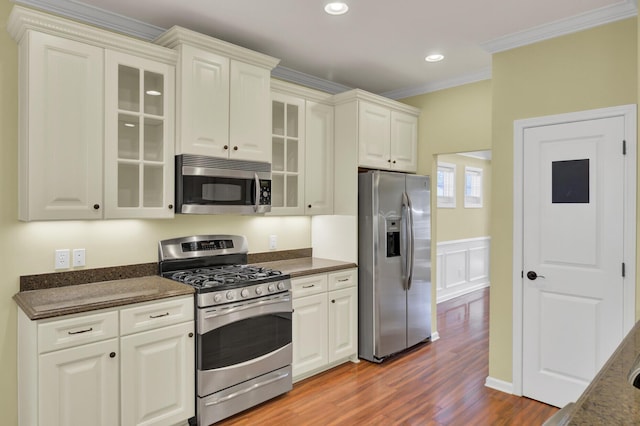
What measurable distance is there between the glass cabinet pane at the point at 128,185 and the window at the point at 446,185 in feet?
15.6

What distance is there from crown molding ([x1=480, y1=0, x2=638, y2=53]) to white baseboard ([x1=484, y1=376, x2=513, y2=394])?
8.64ft

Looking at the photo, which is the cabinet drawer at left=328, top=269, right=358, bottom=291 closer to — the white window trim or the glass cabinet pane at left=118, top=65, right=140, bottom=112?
the glass cabinet pane at left=118, top=65, right=140, bottom=112

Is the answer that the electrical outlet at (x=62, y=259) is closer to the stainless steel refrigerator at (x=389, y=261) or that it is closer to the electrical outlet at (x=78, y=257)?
the electrical outlet at (x=78, y=257)

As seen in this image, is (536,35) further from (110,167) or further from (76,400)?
(76,400)

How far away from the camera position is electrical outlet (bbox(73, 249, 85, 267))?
2.64 metres

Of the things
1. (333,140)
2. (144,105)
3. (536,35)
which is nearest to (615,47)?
(536,35)

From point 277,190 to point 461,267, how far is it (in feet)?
13.9

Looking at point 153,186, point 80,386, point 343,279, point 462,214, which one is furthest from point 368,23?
point 462,214

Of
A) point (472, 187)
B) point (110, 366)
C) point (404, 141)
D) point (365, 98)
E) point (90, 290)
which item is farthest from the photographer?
point (472, 187)

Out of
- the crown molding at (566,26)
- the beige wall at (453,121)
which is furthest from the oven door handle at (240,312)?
the crown molding at (566,26)

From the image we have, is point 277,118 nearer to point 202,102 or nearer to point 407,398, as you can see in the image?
point 202,102

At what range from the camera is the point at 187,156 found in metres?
2.77

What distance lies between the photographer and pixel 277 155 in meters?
3.54

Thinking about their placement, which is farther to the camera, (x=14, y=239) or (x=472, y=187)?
(x=472, y=187)
